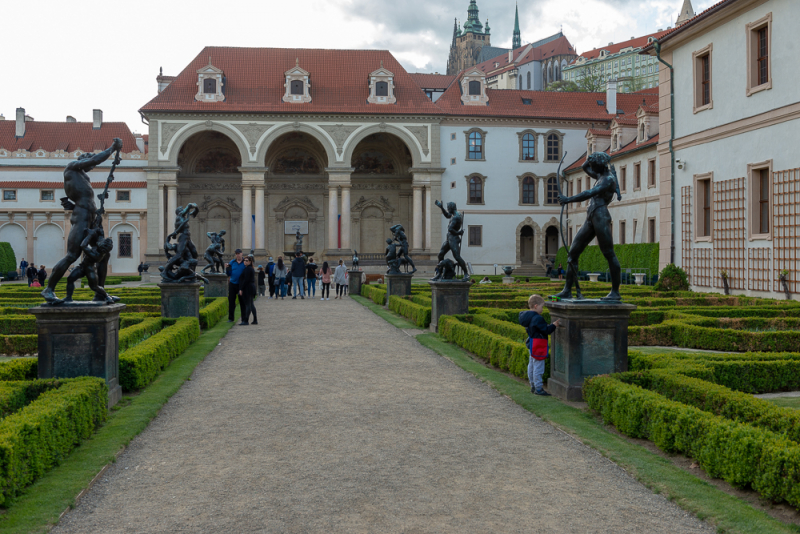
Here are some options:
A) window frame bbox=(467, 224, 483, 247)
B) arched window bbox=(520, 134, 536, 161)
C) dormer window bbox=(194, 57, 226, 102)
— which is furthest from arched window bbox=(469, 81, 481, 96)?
dormer window bbox=(194, 57, 226, 102)

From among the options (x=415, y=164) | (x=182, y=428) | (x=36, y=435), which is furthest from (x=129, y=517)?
(x=415, y=164)

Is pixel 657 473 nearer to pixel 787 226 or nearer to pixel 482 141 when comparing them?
pixel 787 226

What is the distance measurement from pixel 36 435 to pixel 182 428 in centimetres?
184

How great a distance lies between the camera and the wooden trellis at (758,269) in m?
18.7

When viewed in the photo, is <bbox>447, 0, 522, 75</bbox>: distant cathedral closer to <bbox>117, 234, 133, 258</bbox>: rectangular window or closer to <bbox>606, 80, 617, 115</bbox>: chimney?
<bbox>606, 80, 617, 115</bbox>: chimney

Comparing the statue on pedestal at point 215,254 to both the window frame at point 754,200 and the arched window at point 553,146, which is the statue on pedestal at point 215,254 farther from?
the arched window at point 553,146

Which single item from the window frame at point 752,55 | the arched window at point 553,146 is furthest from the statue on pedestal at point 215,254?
the arched window at point 553,146

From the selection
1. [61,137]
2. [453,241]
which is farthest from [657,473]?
[61,137]

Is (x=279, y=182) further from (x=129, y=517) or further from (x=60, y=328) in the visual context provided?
(x=129, y=517)

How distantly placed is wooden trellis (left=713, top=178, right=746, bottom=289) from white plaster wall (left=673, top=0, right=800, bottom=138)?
1990 millimetres

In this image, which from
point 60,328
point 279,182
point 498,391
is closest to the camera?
point 60,328

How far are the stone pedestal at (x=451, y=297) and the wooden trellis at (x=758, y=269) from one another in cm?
909

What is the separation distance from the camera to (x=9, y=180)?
→ 48.7m

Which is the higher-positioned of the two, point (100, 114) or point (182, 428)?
point (100, 114)
